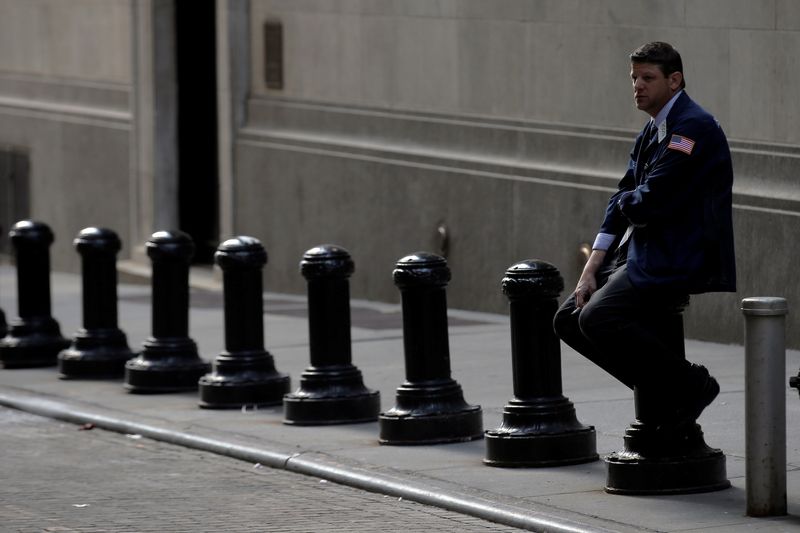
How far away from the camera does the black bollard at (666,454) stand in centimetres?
770

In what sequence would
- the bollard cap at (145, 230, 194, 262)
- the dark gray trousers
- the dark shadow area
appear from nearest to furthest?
the dark gray trousers, the bollard cap at (145, 230, 194, 262), the dark shadow area

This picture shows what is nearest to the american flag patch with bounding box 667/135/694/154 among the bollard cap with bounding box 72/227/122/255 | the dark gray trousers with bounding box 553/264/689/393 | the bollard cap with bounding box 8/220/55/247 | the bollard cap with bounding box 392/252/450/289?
the dark gray trousers with bounding box 553/264/689/393

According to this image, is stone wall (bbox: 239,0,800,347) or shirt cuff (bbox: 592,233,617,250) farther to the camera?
stone wall (bbox: 239,0,800,347)

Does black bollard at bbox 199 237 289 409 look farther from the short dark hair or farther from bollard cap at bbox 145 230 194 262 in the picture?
the short dark hair

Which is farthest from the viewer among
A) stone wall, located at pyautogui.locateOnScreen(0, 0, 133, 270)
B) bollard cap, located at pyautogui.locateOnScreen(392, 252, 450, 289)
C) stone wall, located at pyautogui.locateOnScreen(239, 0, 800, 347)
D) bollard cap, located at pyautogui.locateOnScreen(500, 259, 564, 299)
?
stone wall, located at pyautogui.locateOnScreen(0, 0, 133, 270)

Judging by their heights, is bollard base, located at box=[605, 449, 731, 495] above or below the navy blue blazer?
below

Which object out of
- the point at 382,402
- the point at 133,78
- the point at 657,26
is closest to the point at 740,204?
the point at 657,26

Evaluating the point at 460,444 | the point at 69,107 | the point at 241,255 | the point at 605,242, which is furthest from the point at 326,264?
the point at 69,107

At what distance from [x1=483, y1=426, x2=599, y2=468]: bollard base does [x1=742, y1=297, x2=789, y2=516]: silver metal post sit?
4.89ft

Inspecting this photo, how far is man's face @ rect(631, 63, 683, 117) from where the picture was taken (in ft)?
24.7

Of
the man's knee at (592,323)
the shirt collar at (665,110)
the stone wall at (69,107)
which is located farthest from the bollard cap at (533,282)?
the stone wall at (69,107)

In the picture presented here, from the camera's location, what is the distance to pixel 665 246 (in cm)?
746

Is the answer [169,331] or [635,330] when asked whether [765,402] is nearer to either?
[635,330]

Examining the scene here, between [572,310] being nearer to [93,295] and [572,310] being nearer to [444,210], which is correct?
[93,295]
